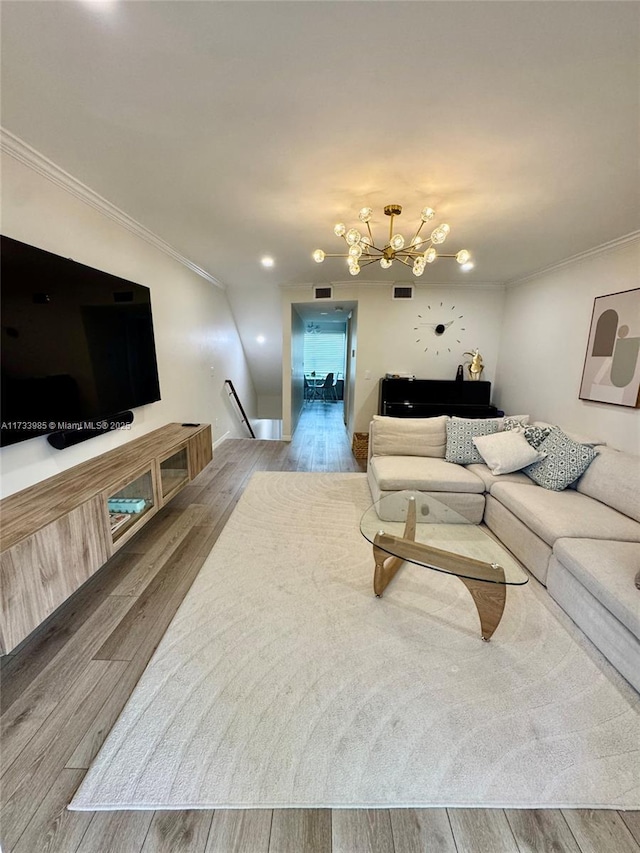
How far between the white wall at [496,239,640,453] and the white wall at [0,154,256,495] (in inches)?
173

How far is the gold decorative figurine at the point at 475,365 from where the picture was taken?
4855 millimetres

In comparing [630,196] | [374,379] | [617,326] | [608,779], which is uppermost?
[630,196]

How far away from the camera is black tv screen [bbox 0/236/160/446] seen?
1.66m

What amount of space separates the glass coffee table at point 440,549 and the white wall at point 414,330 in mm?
2799

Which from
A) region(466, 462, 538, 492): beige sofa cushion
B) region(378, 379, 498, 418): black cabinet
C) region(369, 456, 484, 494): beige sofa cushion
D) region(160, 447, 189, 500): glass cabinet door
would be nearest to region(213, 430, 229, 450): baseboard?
region(160, 447, 189, 500): glass cabinet door

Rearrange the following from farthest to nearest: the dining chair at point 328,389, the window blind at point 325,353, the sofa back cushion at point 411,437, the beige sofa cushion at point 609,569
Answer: the window blind at point 325,353 < the dining chair at point 328,389 < the sofa back cushion at point 411,437 < the beige sofa cushion at point 609,569

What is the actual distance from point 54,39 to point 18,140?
849 millimetres

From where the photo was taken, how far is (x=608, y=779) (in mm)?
1144

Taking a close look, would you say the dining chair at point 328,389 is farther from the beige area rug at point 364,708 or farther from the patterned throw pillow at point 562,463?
the beige area rug at point 364,708

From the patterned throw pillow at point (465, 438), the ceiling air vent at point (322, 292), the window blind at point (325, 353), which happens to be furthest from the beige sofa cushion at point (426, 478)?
the window blind at point (325, 353)

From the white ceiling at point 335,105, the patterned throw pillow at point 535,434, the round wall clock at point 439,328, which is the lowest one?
the patterned throw pillow at point 535,434

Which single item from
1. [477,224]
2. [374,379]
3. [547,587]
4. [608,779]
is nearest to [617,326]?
[477,224]

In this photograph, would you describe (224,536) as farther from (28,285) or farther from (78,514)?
(28,285)

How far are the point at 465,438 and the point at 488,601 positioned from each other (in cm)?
185
